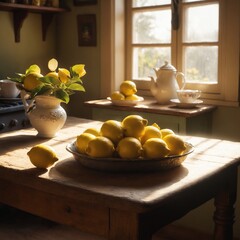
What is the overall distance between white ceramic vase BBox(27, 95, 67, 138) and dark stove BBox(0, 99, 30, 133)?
0.96m

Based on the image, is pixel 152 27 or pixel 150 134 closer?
pixel 150 134

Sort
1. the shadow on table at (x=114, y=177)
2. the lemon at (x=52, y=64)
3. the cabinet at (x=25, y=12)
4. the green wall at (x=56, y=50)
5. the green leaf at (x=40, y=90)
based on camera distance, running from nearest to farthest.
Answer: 1. the shadow on table at (x=114, y=177)
2. the green leaf at (x=40, y=90)
3. the lemon at (x=52, y=64)
4. the cabinet at (x=25, y=12)
5. the green wall at (x=56, y=50)

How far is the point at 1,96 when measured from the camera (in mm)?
3213

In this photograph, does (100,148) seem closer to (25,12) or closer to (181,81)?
(181,81)

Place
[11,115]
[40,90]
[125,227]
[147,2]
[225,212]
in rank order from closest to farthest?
1. [125,227]
2. [225,212]
3. [40,90]
4. [11,115]
5. [147,2]

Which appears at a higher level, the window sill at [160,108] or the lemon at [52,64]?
the lemon at [52,64]

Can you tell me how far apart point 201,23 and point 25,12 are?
1.33 metres

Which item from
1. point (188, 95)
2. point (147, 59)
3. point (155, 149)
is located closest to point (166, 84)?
point (188, 95)

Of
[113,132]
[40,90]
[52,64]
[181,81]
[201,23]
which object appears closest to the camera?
[113,132]

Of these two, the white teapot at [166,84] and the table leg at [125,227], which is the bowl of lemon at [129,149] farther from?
the white teapot at [166,84]

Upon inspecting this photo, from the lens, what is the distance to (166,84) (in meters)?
3.07

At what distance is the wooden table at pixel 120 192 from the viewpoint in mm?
1281

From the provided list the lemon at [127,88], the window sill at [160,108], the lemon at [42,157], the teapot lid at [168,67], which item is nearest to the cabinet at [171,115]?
the window sill at [160,108]

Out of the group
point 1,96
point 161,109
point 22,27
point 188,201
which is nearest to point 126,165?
point 188,201
